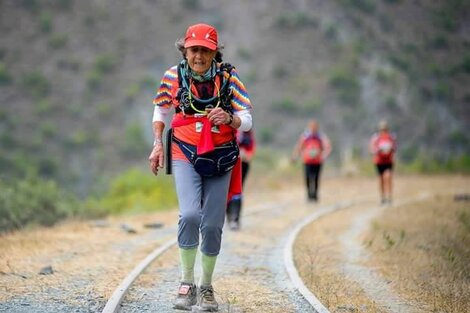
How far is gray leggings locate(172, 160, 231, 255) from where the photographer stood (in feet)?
21.2

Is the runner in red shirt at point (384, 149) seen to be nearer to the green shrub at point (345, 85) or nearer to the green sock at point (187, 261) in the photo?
the green sock at point (187, 261)

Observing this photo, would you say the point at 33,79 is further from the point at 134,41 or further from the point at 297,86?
the point at 297,86

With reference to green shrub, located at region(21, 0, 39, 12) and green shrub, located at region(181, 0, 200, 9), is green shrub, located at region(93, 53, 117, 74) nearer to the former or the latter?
green shrub, located at region(21, 0, 39, 12)

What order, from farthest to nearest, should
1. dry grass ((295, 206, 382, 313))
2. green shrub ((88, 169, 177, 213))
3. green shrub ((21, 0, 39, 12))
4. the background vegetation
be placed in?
1. green shrub ((21, 0, 39, 12))
2. the background vegetation
3. green shrub ((88, 169, 177, 213))
4. dry grass ((295, 206, 382, 313))

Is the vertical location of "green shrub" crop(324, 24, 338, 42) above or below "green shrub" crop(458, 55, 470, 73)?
above

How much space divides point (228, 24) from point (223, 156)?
4803 centimetres

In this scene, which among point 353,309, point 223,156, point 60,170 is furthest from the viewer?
point 60,170

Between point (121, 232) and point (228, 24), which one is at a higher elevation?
point (228, 24)

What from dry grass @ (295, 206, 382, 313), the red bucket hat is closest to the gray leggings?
the red bucket hat

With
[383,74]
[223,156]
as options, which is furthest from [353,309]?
[383,74]

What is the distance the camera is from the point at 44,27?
51.2m

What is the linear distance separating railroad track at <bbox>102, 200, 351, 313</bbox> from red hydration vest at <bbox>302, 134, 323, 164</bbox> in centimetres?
211

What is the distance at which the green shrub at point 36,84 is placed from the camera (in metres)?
46.3

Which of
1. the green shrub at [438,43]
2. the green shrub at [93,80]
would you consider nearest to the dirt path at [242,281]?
the green shrub at [93,80]
